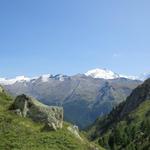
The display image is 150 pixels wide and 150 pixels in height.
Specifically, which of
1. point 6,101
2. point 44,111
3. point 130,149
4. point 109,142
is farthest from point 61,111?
point 109,142

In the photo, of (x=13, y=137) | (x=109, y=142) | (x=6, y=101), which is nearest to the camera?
(x=13, y=137)

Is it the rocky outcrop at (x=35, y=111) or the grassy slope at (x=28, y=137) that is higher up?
the rocky outcrop at (x=35, y=111)

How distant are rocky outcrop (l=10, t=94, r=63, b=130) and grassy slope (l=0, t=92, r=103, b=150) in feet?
3.22

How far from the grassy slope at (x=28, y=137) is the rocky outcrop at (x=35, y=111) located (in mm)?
980

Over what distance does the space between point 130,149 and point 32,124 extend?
124 m

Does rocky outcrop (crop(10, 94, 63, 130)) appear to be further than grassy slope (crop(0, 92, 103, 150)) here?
Yes

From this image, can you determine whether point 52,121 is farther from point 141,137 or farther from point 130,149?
point 141,137

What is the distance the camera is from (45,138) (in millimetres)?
41531

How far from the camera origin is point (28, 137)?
134ft

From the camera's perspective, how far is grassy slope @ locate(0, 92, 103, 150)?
129 ft

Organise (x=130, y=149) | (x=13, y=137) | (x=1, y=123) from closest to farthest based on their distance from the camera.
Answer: (x=13, y=137)
(x=1, y=123)
(x=130, y=149)

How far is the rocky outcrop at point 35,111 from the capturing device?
46781 millimetres

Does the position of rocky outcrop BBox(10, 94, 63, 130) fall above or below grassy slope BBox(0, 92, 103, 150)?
above

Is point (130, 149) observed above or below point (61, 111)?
below
